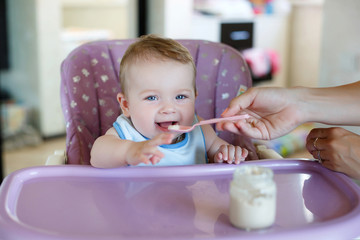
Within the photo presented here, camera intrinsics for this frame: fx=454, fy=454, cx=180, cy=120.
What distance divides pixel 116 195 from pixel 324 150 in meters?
0.47

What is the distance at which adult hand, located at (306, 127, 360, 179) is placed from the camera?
97 centimetres

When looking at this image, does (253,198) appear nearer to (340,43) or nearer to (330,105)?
(330,105)

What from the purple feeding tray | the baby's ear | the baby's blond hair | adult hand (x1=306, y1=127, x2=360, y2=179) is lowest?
the purple feeding tray

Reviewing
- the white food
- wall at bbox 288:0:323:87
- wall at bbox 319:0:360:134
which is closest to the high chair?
the white food

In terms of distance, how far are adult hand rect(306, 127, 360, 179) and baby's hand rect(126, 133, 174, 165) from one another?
0.37 metres

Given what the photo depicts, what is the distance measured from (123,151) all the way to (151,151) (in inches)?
6.0

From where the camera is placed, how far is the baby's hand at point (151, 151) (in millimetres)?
844

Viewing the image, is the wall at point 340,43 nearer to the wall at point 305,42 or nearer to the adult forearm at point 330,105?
the adult forearm at point 330,105

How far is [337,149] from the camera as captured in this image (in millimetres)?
981

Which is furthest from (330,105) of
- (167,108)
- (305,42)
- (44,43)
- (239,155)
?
(305,42)

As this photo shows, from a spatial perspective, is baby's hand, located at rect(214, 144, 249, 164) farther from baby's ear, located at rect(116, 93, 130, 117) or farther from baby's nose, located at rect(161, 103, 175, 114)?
baby's ear, located at rect(116, 93, 130, 117)

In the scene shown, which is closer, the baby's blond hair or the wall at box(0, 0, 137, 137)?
the baby's blond hair

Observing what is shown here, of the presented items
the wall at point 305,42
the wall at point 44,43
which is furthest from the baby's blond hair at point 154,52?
the wall at point 305,42

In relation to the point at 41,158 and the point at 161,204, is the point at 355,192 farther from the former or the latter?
the point at 41,158
